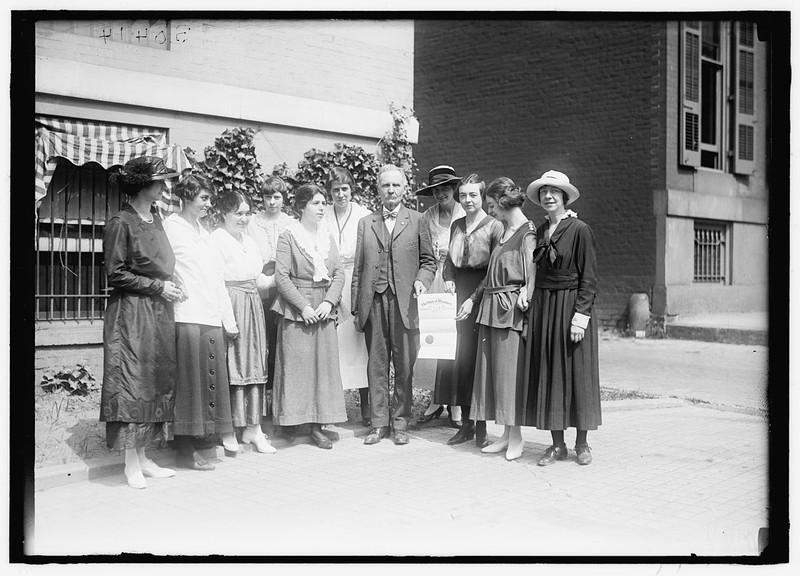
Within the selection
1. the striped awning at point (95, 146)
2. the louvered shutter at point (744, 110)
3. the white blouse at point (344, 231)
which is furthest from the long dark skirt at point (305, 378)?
the louvered shutter at point (744, 110)

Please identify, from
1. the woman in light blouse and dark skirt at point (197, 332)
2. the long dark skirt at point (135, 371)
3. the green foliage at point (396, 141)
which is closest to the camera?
the long dark skirt at point (135, 371)

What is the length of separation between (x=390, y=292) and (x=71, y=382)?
3342mm

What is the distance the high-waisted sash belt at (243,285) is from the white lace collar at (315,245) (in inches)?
18.0

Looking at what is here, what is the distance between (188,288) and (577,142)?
1088 centimetres

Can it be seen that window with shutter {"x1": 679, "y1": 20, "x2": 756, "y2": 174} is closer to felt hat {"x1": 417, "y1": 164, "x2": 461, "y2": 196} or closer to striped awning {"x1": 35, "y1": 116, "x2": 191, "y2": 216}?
felt hat {"x1": 417, "y1": 164, "x2": 461, "y2": 196}

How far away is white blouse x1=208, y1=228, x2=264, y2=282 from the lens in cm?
600

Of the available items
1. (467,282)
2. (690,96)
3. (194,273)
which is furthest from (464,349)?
(690,96)

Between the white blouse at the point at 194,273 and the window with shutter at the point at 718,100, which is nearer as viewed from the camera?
the white blouse at the point at 194,273

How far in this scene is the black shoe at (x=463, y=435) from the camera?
6.57 metres

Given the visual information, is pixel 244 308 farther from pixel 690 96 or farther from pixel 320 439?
pixel 690 96

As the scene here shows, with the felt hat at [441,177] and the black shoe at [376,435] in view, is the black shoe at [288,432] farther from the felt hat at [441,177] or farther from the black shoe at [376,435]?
the felt hat at [441,177]

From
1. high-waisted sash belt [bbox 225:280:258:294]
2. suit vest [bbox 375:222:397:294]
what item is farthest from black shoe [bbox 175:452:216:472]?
suit vest [bbox 375:222:397:294]

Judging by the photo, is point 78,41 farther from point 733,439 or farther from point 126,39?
point 733,439

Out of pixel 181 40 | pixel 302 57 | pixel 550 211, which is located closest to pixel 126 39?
pixel 181 40
